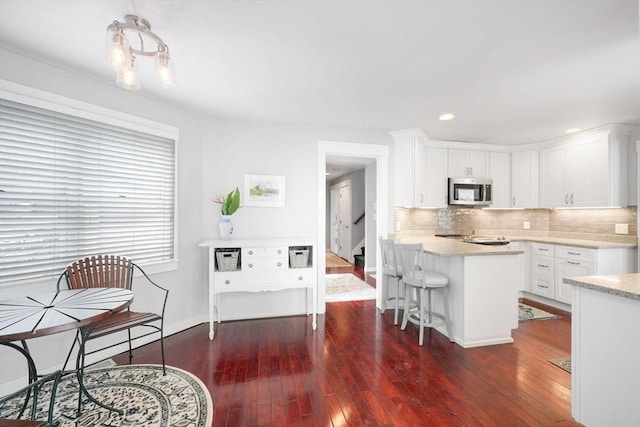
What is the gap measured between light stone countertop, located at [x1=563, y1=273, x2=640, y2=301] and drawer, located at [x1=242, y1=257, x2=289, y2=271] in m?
2.39

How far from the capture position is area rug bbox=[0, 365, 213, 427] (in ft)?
5.76

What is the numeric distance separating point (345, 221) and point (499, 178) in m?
4.06

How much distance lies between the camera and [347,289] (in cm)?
481

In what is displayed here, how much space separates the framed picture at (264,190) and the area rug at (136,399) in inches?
75.1

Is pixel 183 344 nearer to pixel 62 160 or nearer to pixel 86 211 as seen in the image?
pixel 86 211

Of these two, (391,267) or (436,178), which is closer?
(391,267)

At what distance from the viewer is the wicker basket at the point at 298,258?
3.26 m

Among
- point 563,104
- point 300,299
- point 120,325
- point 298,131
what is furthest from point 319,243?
point 563,104

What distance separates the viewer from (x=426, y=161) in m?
4.34

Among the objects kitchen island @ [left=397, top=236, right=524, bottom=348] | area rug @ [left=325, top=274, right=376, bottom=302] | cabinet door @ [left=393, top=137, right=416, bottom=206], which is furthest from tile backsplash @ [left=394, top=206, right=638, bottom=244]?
kitchen island @ [left=397, top=236, right=524, bottom=348]

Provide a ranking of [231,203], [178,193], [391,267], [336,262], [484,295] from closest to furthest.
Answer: [484,295] → [178,193] → [231,203] → [391,267] → [336,262]

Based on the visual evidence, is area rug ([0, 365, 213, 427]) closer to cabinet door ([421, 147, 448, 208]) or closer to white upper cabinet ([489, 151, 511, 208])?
cabinet door ([421, 147, 448, 208])

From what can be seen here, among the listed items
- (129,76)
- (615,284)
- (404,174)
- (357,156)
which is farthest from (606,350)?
(357,156)

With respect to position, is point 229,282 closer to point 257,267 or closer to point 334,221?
point 257,267
